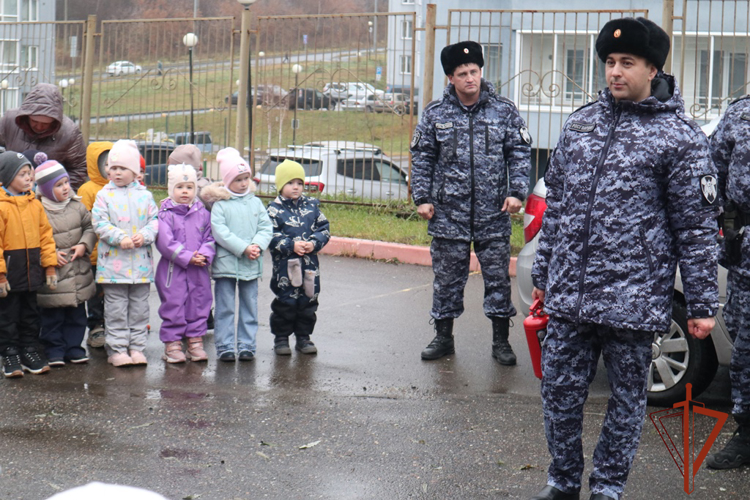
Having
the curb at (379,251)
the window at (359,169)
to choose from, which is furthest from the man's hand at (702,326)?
the window at (359,169)

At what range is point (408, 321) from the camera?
751cm

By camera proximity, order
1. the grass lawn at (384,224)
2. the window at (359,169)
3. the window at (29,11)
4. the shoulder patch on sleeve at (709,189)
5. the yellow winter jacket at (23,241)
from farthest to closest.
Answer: the window at (29,11) → the window at (359,169) → the grass lawn at (384,224) → the yellow winter jacket at (23,241) → the shoulder patch on sleeve at (709,189)

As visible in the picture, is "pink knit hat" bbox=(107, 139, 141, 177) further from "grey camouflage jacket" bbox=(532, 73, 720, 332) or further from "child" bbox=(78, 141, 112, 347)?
"grey camouflage jacket" bbox=(532, 73, 720, 332)

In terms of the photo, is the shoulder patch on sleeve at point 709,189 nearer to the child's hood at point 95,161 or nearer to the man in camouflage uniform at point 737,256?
the man in camouflage uniform at point 737,256

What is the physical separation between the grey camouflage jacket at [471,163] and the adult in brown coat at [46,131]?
2.47 metres

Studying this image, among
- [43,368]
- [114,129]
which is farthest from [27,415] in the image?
[114,129]

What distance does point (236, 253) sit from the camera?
6.25 m

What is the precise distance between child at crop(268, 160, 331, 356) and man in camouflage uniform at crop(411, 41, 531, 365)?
2.48 feet

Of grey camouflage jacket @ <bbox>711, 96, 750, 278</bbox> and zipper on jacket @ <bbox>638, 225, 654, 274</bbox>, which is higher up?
grey camouflage jacket @ <bbox>711, 96, 750, 278</bbox>

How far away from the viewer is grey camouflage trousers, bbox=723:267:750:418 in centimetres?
445

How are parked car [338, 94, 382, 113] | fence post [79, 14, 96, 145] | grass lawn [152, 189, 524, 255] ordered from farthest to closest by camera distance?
fence post [79, 14, 96, 145] < parked car [338, 94, 382, 113] < grass lawn [152, 189, 524, 255]

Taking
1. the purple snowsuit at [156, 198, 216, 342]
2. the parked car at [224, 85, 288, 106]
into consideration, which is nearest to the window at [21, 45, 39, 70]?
the parked car at [224, 85, 288, 106]

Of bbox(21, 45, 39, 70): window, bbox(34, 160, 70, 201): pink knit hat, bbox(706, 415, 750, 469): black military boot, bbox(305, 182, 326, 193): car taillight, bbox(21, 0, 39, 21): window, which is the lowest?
bbox(706, 415, 750, 469): black military boot

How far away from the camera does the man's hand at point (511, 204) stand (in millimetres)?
6156
